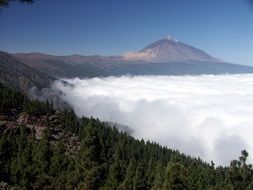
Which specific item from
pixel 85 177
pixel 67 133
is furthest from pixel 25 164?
pixel 67 133

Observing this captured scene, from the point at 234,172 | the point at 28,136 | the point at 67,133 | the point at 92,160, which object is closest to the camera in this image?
the point at 234,172

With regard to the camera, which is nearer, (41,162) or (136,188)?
(136,188)

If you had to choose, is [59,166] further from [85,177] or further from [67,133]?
[67,133]

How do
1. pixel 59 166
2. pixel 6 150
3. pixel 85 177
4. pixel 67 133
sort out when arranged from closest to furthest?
pixel 85 177 < pixel 59 166 < pixel 6 150 < pixel 67 133

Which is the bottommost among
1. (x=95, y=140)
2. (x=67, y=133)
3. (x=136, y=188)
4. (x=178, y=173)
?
(x=67, y=133)

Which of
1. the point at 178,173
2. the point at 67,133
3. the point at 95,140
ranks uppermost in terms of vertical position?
the point at 178,173

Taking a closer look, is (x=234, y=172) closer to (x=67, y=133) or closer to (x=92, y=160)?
(x=92, y=160)

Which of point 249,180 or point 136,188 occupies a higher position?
point 249,180

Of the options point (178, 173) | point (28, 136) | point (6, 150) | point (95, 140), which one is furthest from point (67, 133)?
point (178, 173)

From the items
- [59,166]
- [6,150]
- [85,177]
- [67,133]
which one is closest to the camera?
[85,177]
